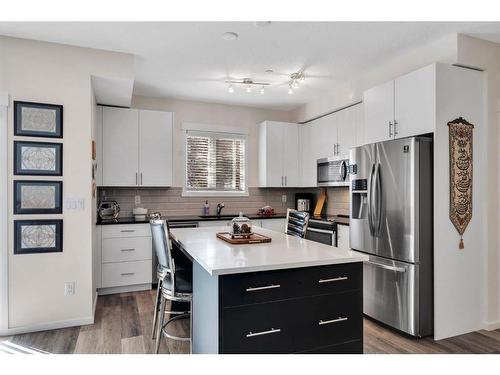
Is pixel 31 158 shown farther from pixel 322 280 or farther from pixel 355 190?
pixel 355 190

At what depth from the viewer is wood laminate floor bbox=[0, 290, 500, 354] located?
2.63 meters

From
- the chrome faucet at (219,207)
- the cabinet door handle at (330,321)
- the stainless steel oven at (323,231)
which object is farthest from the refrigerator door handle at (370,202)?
A: the chrome faucet at (219,207)

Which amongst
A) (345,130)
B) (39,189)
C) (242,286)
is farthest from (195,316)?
(345,130)

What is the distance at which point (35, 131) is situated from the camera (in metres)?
2.95

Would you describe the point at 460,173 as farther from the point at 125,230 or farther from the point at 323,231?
the point at 125,230

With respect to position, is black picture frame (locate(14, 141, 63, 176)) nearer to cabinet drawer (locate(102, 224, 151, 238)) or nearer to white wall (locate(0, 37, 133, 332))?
white wall (locate(0, 37, 133, 332))

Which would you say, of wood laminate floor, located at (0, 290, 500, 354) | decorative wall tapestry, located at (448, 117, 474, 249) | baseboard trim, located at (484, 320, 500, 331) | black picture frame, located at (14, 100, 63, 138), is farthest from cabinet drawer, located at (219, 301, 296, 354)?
black picture frame, located at (14, 100, 63, 138)

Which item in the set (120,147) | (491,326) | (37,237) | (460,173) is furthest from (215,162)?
(491,326)

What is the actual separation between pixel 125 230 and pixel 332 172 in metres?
2.76

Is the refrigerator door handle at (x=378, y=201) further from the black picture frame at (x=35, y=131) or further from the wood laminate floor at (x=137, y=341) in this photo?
the black picture frame at (x=35, y=131)

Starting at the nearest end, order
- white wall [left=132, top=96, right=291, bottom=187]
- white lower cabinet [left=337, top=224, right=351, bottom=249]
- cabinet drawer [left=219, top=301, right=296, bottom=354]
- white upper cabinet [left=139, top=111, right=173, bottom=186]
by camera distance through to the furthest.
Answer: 1. cabinet drawer [left=219, top=301, right=296, bottom=354]
2. white lower cabinet [left=337, top=224, right=351, bottom=249]
3. white upper cabinet [left=139, top=111, right=173, bottom=186]
4. white wall [left=132, top=96, right=291, bottom=187]

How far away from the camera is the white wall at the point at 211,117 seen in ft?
15.9

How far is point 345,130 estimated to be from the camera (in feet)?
14.0

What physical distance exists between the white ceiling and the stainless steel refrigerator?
35.7 inches
